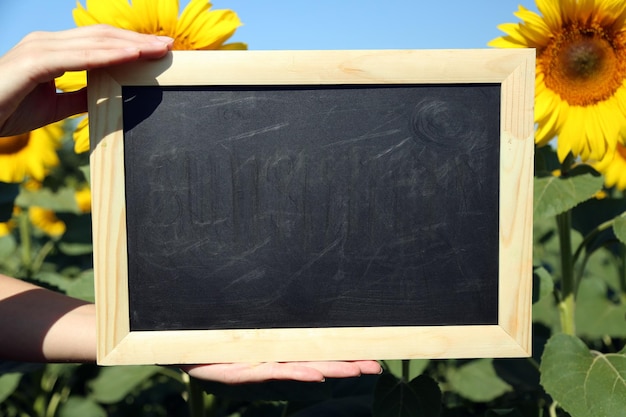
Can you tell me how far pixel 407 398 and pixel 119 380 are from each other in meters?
0.82

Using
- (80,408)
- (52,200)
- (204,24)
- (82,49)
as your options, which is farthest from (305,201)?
(52,200)

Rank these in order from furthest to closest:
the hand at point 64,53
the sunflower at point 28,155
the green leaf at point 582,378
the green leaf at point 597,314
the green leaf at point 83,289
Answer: the sunflower at point 28,155 → the green leaf at point 597,314 → the green leaf at point 83,289 → the green leaf at point 582,378 → the hand at point 64,53

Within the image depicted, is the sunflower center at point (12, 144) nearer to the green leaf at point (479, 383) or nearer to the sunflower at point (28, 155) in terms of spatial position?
the sunflower at point (28, 155)

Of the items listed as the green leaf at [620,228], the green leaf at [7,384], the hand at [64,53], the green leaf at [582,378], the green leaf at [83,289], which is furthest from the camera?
the green leaf at [7,384]

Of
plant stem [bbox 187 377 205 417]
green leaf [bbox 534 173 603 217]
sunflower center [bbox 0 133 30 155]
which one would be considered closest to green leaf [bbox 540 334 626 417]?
green leaf [bbox 534 173 603 217]

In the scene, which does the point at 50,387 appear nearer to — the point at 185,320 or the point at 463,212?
the point at 185,320

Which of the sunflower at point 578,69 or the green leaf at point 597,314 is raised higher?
the sunflower at point 578,69

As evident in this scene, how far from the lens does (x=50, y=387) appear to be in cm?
209

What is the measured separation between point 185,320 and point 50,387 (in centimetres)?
109

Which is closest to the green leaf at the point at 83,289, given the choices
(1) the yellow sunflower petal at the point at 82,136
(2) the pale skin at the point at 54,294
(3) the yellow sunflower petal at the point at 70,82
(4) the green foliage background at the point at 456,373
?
(4) the green foliage background at the point at 456,373

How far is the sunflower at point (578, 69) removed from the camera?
1.46 metres

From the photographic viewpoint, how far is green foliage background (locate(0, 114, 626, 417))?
138 centimetres

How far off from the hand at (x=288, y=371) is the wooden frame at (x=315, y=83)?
0.5 inches

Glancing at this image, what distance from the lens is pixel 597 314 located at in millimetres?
2004
